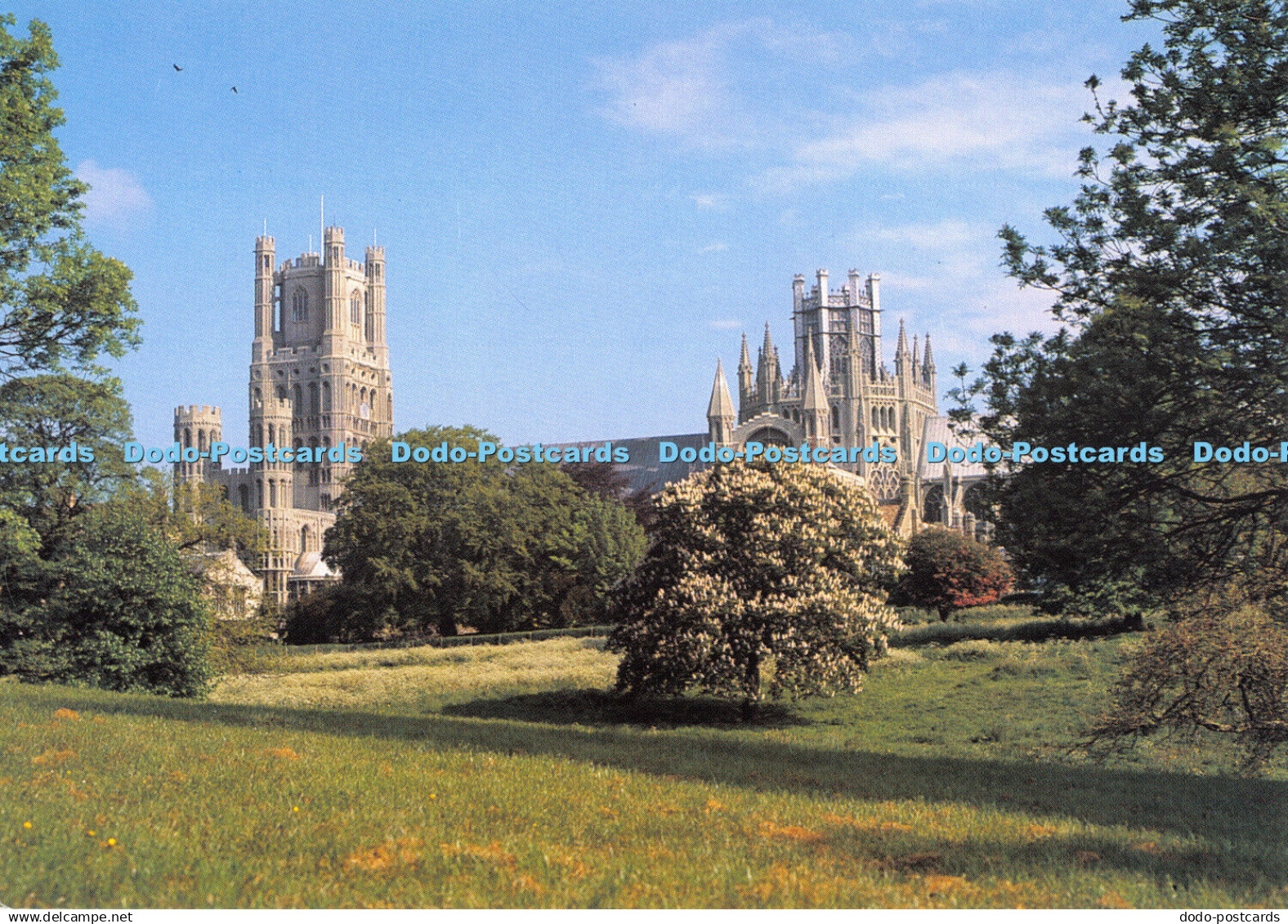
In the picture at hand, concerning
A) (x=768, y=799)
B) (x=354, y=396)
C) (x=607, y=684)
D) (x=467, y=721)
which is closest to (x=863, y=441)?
(x=354, y=396)

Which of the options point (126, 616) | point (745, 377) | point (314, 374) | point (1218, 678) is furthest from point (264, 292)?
point (1218, 678)

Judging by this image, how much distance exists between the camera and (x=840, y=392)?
12625 cm

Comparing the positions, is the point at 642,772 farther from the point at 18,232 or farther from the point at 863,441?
the point at 863,441

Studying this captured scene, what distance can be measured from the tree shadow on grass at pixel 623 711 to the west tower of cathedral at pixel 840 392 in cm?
7091

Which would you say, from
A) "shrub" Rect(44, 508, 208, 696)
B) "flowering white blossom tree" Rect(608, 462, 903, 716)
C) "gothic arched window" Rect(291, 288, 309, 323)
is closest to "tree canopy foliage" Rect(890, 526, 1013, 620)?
"flowering white blossom tree" Rect(608, 462, 903, 716)

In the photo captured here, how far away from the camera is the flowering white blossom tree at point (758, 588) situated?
85.8 feet

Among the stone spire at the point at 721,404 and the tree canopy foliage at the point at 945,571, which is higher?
the stone spire at the point at 721,404

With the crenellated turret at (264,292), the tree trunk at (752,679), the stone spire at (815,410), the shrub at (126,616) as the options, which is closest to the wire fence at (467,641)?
the tree trunk at (752,679)

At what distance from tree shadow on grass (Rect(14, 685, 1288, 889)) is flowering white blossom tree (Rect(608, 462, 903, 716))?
19.6 feet

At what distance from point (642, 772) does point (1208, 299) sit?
8922mm

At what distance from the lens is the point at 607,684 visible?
33000 mm

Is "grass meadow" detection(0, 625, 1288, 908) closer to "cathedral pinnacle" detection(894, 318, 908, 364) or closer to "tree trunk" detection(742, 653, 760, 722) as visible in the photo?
"tree trunk" detection(742, 653, 760, 722)

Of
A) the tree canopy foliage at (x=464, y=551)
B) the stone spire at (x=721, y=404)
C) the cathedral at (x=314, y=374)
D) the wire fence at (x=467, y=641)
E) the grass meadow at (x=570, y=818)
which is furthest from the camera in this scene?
the cathedral at (x=314, y=374)

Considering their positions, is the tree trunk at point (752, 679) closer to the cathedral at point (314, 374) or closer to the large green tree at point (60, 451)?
the large green tree at point (60, 451)
